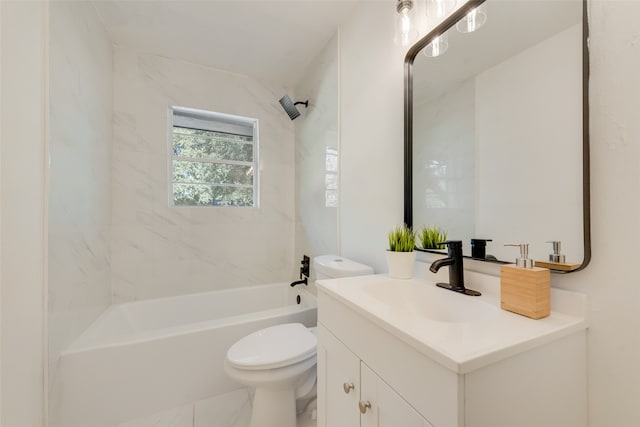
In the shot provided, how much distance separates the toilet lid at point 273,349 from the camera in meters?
1.17

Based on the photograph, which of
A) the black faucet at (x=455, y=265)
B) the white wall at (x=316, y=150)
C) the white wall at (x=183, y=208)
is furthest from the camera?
the white wall at (x=183, y=208)

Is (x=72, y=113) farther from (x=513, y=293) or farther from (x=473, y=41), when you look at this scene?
(x=513, y=293)

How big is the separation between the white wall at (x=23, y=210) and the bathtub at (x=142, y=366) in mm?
189

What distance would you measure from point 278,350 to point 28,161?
136 centimetres

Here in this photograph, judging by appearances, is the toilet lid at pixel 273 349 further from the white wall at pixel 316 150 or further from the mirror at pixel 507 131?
the mirror at pixel 507 131

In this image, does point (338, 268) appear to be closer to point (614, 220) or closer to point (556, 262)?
point (556, 262)

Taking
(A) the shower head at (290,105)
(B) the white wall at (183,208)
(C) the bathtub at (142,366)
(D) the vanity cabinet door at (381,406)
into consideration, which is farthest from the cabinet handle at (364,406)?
(A) the shower head at (290,105)

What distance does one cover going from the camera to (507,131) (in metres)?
0.82

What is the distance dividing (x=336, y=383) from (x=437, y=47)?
1.40 metres

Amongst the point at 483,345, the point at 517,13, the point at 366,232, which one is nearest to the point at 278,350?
the point at 366,232

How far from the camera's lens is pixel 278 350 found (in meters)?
1.25

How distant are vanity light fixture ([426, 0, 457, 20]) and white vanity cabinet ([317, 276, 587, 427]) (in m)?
1.12

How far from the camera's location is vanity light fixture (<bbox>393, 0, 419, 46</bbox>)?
1103 millimetres

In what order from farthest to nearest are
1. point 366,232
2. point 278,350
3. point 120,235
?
point 120,235 → point 366,232 → point 278,350
